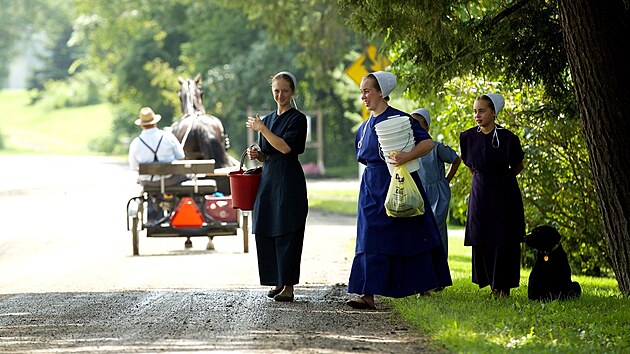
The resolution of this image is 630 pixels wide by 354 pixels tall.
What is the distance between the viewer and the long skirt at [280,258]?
1246 centimetres

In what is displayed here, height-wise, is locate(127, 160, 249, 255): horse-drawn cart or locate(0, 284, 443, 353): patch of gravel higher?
locate(127, 160, 249, 255): horse-drawn cart

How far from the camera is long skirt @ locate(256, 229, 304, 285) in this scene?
12.5 meters

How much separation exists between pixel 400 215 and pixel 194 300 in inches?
90.7

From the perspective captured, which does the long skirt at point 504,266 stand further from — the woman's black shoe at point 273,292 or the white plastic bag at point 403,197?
the woman's black shoe at point 273,292

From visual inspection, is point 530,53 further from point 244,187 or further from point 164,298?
point 164,298

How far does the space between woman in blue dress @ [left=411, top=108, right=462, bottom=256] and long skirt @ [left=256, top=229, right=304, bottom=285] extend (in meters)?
1.56

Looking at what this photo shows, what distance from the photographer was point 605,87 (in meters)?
12.6

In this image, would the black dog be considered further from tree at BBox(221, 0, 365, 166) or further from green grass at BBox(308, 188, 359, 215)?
tree at BBox(221, 0, 365, 166)

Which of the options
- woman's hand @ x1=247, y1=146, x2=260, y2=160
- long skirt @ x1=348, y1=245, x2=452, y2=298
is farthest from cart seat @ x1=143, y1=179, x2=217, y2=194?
long skirt @ x1=348, y1=245, x2=452, y2=298

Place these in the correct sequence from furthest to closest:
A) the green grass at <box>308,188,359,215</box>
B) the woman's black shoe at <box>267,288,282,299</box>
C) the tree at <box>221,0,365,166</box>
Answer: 1. the tree at <box>221,0,365,166</box>
2. the green grass at <box>308,188,359,215</box>
3. the woman's black shoe at <box>267,288,282,299</box>

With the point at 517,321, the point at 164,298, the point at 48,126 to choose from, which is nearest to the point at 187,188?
the point at 164,298

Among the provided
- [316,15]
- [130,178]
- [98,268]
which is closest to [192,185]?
[98,268]

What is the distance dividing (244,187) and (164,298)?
1.32 meters

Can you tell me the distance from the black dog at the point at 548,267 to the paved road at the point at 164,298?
4.74 ft
